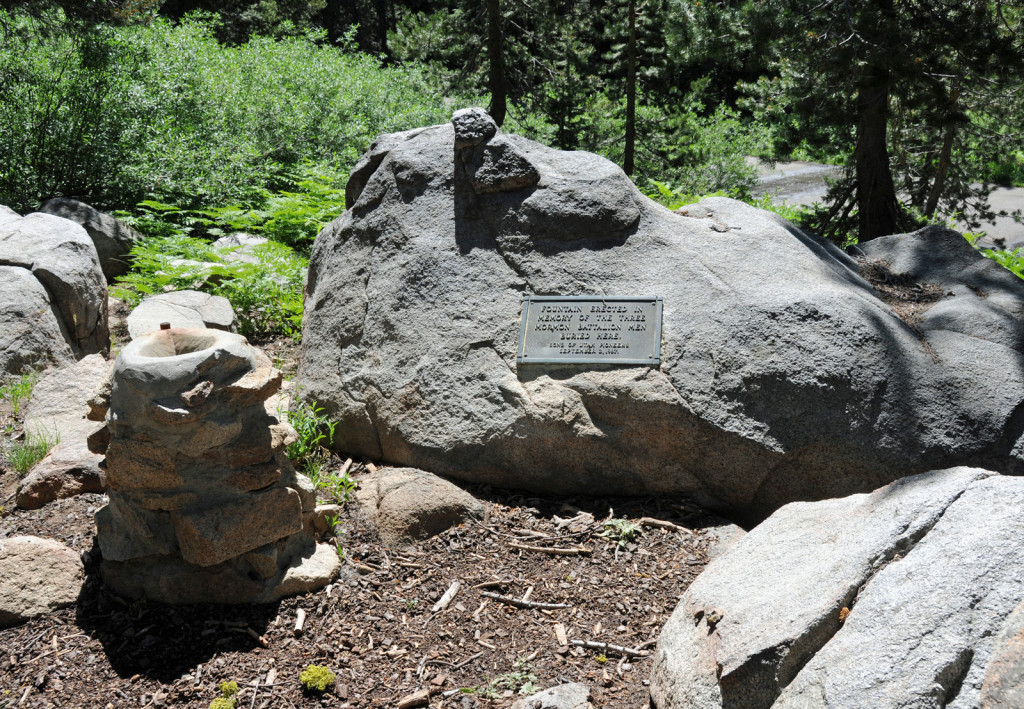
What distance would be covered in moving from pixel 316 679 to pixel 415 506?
1096 mm

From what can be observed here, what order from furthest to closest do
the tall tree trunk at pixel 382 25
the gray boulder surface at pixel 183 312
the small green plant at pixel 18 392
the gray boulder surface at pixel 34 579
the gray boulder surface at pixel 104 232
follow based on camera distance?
the tall tree trunk at pixel 382 25
the gray boulder surface at pixel 104 232
the gray boulder surface at pixel 183 312
the small green plant at pixel 18 392
the gray boulder surface at pixel 34 579

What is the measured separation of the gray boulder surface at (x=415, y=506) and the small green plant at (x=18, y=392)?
250 centimetres

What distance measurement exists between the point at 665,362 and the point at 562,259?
0.91m

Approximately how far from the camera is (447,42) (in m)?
13.1

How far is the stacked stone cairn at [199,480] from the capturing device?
3.24 metres

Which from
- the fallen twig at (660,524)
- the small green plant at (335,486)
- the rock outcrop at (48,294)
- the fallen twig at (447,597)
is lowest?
the fallen twig at (447,597)

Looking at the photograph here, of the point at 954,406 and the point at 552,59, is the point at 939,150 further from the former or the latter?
the point at 954,406

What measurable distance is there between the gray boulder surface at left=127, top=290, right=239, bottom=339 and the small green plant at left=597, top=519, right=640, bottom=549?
344 cm

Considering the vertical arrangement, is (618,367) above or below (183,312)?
above

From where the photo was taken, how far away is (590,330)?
4531 mm

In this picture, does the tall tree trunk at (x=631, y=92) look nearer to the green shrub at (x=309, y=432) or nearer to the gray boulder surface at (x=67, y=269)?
the gray boulder surface at (x=67, y=269)

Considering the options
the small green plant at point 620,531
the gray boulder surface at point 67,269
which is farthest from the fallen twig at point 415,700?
the gray boulder surface at point 67,269

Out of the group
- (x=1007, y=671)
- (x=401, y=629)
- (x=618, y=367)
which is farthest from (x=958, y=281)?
(x=401, y=629)

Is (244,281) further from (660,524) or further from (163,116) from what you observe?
(163,116)
